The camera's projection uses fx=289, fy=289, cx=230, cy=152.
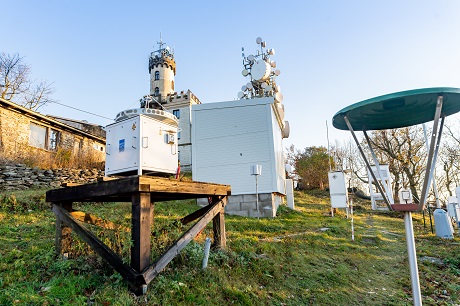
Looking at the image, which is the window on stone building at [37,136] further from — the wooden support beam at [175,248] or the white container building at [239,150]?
the wooden support beam at [175,248]

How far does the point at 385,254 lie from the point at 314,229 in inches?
88.9

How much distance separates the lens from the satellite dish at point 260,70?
591 inches

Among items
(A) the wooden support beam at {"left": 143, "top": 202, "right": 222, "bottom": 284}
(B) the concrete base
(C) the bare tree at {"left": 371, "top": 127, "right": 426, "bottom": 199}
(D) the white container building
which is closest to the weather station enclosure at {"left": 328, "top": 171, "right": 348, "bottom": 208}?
(D) the white container building

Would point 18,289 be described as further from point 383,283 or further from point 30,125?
point 30,125

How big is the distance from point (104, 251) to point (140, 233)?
1.89 feet

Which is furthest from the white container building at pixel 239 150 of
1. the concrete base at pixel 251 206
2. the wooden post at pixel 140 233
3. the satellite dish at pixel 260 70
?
the wooden post at pixel 140 233

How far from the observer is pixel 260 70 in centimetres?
1508

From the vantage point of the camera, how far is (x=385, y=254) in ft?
22.5

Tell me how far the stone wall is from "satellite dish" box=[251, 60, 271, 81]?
968cm

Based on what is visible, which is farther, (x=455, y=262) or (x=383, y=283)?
(x=455, y=262)

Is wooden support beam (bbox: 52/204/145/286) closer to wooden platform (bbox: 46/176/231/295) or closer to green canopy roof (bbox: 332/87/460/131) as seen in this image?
wooden platform (bbox: 46/176/231/295)

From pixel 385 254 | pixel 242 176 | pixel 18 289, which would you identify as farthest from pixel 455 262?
pixel 18 289

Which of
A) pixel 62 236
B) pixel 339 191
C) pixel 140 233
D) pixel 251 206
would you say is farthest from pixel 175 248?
pixel 339 191

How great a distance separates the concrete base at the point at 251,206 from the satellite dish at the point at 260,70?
6.59 metres
